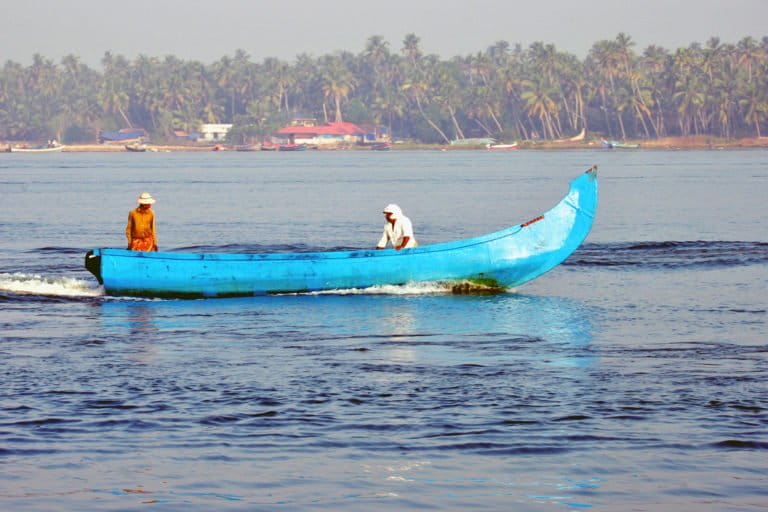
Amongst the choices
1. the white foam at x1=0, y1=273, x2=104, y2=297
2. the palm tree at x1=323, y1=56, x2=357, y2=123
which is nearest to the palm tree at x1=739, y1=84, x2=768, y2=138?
the palm tree at x1=323, y1=56, x2=357, y2=123

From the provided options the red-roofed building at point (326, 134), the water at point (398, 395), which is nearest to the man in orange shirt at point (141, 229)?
the water at point (398, 395)

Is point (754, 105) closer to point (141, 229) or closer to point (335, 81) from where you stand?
point (335, 81)

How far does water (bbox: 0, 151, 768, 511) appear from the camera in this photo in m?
9.24

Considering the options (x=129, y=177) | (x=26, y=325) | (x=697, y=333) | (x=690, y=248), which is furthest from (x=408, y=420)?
(x=129, y=177)

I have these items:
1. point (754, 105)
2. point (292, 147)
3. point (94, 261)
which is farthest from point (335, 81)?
point (94, 261)

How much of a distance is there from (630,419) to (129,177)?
282 feet

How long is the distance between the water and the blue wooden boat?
330 millimetres

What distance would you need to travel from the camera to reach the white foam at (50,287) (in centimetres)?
2082

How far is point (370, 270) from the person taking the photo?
1995cm

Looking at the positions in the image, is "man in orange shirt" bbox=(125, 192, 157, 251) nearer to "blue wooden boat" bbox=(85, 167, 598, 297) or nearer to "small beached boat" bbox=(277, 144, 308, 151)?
"blue wooden boat" bbox=(85, 167, 598, 297)

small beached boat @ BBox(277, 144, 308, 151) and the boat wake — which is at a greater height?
small beached boat @ BBox(277, 144, 308, 151)

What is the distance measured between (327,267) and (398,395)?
7814 millimetres

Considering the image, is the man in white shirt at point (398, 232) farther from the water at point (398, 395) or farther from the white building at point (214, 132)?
the white building at point (214, 132)

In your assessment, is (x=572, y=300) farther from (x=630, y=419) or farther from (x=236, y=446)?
(x=236, y=446)
